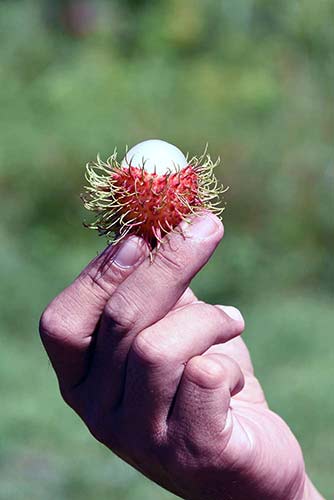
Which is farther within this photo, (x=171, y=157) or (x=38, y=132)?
(x=38, y=132)

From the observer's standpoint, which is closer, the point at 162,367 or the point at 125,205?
the point at 162,367

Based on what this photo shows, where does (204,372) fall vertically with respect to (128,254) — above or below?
below

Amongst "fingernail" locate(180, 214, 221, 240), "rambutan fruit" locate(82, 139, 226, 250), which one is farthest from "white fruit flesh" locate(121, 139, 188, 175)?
"fingernail" locate(180, 214, 221, 240)

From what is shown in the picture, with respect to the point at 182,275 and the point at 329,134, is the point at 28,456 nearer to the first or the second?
the point at 182,275

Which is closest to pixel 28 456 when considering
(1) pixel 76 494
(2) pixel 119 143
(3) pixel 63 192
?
(1) pixel 76 494

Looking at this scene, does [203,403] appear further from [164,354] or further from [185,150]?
[185,150]

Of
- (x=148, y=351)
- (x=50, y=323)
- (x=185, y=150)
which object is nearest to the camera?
(x=148, y=351)

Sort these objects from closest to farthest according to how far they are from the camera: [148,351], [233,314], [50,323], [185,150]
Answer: [148,351]
[50,323]
[233,314]
[185,150]

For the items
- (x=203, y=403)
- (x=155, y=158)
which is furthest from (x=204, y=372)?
(x=155, y=158)
